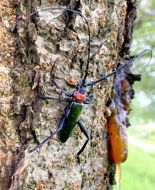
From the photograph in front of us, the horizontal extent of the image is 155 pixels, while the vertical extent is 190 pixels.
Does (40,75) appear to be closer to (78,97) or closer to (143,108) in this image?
(78,97)

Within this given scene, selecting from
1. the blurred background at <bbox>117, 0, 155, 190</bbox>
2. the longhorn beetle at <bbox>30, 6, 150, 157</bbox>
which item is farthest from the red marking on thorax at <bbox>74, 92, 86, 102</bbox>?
the blurred background at <bbox>117, 0, 155, 190</bbox>

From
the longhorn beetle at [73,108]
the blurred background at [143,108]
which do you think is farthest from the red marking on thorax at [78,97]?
the blurred background at [143,108]

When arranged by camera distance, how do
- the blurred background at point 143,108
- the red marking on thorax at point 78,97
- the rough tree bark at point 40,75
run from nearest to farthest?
the rough tree bark at point 40,75 < the red marking on thorax at point 78,97 < the blurred background at point 143,108

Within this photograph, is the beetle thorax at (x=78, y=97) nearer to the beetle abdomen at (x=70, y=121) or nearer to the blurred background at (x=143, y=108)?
the beetle abdomen at (x=70, y=121)

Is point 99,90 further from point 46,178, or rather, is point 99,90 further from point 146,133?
point 146,133

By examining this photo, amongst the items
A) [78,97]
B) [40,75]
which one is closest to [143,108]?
[78,97]

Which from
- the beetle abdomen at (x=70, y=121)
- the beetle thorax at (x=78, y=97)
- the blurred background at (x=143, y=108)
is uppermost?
the blurred background at (x=143, y=108)

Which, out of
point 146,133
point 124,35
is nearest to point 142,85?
point 124,35
